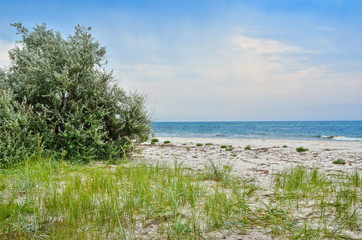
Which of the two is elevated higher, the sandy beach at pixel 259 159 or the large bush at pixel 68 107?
the large bush at pixel 68 107

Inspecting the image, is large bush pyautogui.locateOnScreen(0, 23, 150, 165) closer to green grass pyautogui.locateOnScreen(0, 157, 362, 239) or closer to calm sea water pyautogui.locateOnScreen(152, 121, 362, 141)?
calm sea water pyautogui.locateOnScreen(152, 121, 362, 141)

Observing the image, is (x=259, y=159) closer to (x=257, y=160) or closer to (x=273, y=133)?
(x=257, y=160)

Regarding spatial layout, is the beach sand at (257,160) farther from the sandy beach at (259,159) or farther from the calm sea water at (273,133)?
the calm sea water at (273,133)

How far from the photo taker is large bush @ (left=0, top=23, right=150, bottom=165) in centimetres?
608

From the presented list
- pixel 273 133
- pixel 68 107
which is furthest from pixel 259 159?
pixel 273 133

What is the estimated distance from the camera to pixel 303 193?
4047 millimetres

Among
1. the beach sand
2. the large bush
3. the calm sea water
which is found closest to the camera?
the beach sand

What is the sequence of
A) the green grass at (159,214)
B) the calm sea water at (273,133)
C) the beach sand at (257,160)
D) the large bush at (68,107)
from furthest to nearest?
1. the calm sea water at (273,133)
2. the large bush at (68,107)
3. the beach sand at (257,160)
4. the green grass at (159,214)

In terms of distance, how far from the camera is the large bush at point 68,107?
6.08 metres

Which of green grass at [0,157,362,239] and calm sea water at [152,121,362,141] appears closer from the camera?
green grass at [0,157,362,239]

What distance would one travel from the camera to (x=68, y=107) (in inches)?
279

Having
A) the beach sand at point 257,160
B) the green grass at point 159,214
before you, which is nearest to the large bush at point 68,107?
the beach sand at point 257,160

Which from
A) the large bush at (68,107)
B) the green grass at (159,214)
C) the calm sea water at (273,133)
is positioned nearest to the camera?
the green grass at (159,214)

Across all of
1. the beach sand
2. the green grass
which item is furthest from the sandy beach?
the green grass
